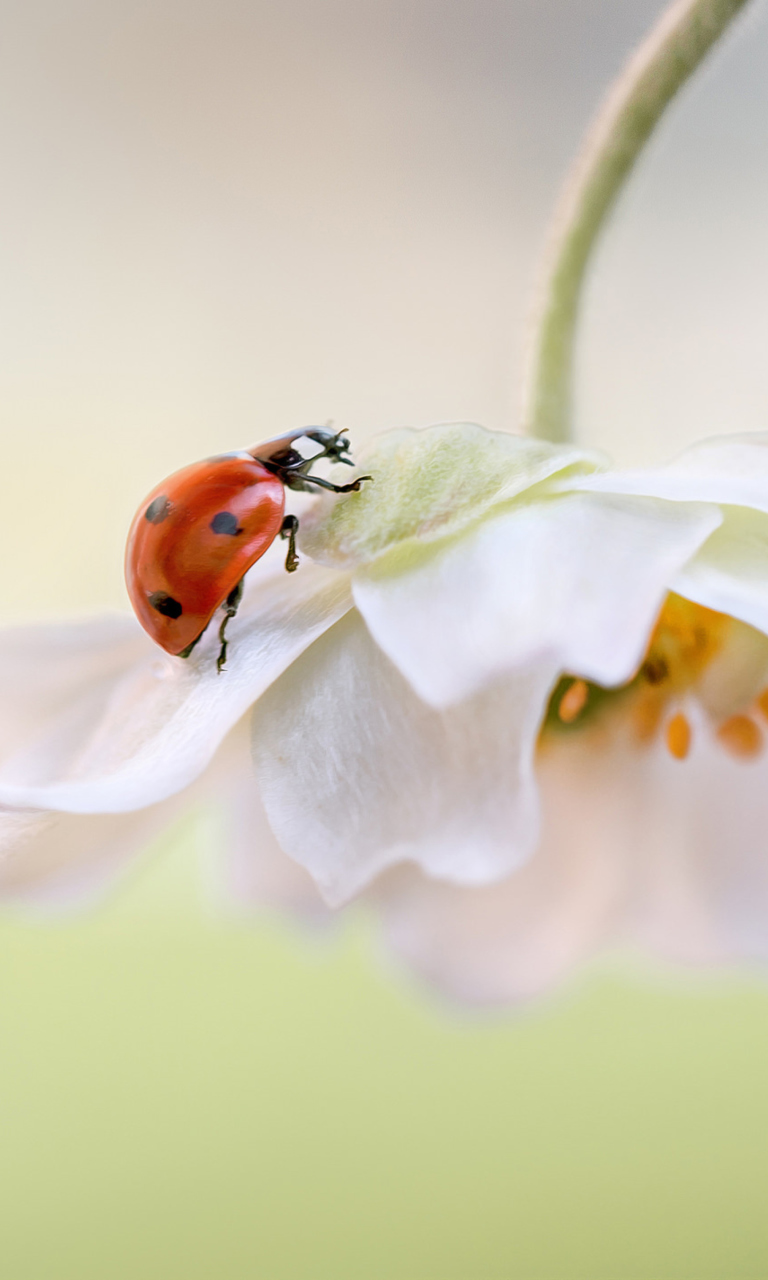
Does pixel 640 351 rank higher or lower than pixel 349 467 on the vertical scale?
lower

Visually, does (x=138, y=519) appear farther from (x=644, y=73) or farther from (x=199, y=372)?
(x=199, y=372)

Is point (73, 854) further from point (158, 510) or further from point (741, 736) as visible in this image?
point (741, 736)

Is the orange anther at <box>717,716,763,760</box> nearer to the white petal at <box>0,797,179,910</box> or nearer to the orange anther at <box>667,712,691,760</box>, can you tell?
the orange anther at <box>667,712,691,760</box>

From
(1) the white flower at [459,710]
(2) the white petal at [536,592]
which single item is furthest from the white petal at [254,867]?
(2) the white petal at [536,592]

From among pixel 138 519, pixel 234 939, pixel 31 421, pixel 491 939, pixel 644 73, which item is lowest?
pixel 234 939

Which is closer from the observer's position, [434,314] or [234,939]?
[234,939]

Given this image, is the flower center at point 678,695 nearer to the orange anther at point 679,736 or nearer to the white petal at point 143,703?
the orange anther at point 679,736

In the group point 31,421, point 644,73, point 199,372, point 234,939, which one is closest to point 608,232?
point 644,73
